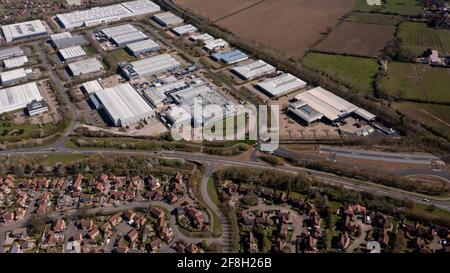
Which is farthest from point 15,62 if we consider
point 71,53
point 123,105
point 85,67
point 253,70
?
point 253,70

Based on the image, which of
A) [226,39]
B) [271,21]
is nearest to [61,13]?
[226,39]

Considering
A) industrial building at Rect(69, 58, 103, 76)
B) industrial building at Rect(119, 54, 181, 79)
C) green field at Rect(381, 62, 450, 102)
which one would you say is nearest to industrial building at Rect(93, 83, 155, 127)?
industrial building at Rect(119, 54, 181, 79)

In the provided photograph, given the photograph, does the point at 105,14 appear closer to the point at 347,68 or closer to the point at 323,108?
the point at 347,68

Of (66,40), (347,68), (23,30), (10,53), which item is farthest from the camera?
(23,30)

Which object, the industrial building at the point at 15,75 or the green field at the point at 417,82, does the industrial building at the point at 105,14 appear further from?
the green field at the point at 417,82

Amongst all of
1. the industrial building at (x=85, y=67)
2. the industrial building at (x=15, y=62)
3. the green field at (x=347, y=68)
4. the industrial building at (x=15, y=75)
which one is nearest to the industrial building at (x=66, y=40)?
the industrial building at (x=15, y=62)
